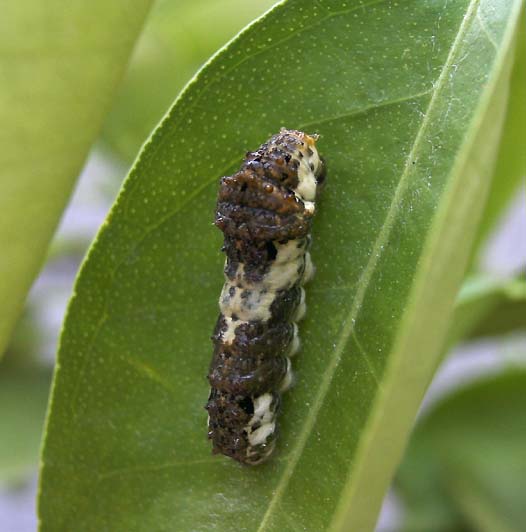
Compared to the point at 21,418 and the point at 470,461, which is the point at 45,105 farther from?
the point at 470,461

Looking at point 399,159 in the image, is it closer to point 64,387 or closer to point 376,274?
point 376,274

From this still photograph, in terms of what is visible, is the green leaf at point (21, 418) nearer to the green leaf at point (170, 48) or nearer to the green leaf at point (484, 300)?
the green leaf at point (170, 48)

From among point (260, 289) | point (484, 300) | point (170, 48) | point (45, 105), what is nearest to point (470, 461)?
point (484, 300)

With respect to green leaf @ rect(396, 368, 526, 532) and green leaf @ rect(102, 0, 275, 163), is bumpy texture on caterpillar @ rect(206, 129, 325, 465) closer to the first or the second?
green leaf @ rect(102, 0, 275, 163)

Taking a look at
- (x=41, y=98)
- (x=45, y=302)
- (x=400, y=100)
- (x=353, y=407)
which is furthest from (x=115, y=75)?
(x=45, y=302)

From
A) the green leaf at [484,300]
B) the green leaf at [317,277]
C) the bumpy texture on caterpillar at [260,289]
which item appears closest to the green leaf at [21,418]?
the green leaf at [317,277]
